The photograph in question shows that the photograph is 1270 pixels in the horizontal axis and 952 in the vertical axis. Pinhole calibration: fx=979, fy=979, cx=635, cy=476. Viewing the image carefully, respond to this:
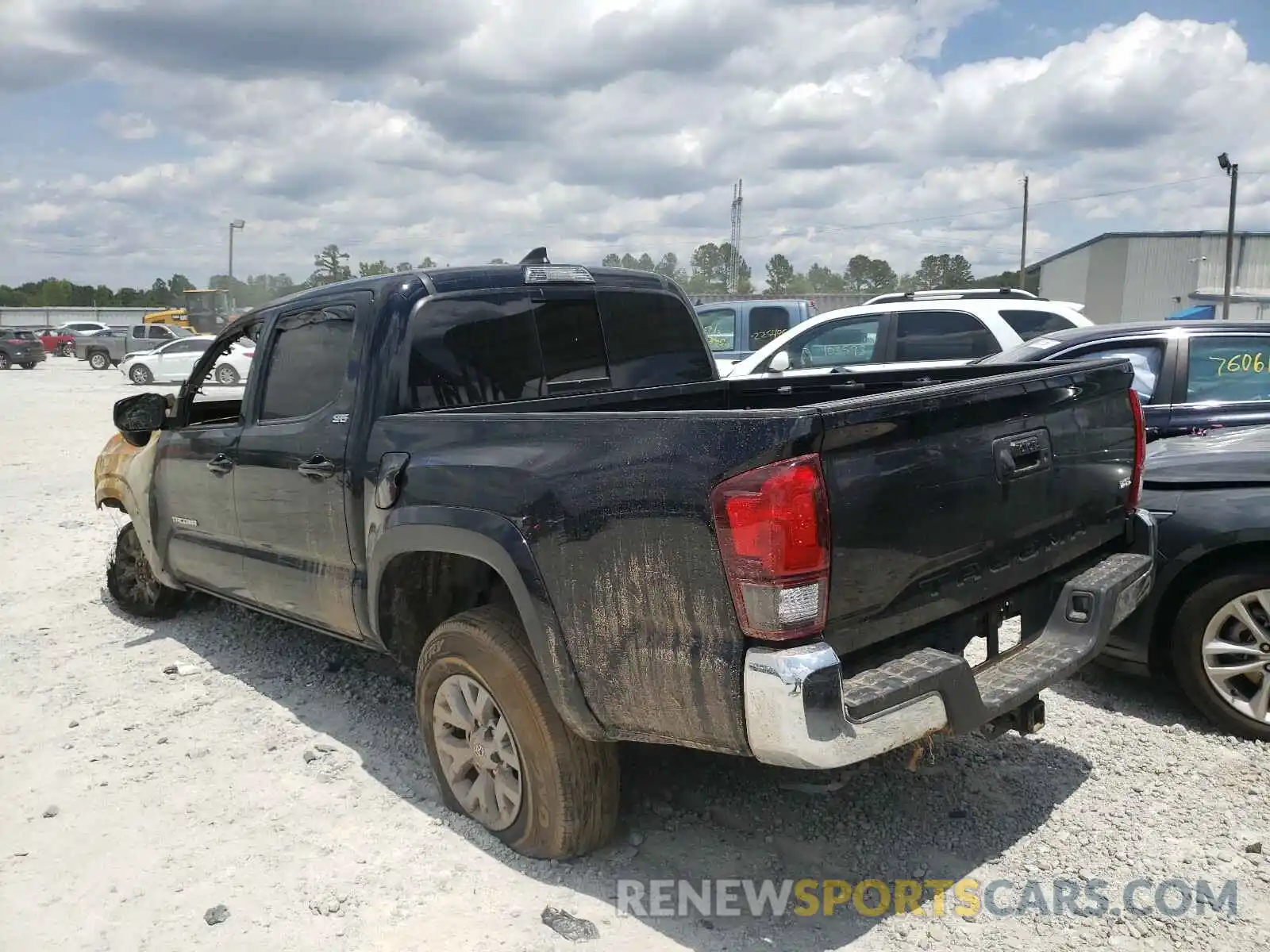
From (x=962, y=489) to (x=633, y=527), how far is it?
0.92 metres

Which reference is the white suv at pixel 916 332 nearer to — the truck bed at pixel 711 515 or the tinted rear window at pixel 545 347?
the tinted rear window at pixel 545 347

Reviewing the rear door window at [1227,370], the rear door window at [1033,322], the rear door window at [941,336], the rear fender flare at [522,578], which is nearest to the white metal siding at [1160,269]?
the rear door window at [1033,322]

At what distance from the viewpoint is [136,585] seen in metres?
5.99

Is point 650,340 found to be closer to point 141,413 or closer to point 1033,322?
point 141,413

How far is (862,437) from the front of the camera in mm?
2426

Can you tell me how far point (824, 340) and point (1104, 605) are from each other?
6668 mm

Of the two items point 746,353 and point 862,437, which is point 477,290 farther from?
point 746,353

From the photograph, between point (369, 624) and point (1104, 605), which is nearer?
point (1104, 605)

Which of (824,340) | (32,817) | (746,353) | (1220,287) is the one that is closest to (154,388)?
(746,353)

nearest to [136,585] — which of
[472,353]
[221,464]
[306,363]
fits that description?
[221,464]

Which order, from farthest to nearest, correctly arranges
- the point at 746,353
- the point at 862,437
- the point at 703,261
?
the point at 703,261 → the point at 746,353 → the point at 862,437

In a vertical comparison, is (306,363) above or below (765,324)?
below

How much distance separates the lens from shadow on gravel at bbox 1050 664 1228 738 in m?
4.03

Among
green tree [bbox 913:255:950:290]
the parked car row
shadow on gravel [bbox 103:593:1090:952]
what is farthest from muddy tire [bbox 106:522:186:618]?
green tree [bbox 913:255:950:290]
